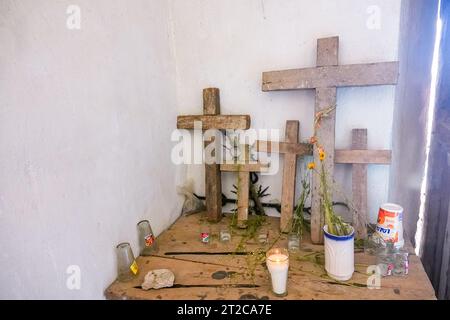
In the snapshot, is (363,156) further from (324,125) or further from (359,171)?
(324,125)

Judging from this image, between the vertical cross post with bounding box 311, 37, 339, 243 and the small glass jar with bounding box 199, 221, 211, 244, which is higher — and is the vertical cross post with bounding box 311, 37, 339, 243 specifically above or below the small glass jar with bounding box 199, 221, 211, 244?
above

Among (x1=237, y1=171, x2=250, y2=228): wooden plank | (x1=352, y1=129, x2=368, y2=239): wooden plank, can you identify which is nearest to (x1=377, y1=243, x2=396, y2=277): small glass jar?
(x1=352, y1=129, x2=368, y2=239): wooden plank

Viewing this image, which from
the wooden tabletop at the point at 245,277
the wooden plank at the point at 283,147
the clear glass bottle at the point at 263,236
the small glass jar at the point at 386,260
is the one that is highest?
the wooden plank at the point at 283,147

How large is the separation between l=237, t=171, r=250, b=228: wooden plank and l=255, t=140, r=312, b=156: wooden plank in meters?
0.13

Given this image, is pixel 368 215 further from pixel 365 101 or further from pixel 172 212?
pixel 172 212

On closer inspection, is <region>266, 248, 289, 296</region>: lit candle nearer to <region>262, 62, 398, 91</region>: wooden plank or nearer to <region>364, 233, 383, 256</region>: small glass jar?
<region>364, 233, 383, 256</region>: small glass jar

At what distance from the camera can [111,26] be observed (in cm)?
89

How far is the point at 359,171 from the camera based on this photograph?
3.63ft

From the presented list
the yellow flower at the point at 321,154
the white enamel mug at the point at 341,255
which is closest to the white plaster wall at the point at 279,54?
the yellow flower at the point at 321,154

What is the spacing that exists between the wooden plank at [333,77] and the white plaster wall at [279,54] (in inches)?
3.2

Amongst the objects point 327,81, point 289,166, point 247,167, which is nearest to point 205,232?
point 247,167

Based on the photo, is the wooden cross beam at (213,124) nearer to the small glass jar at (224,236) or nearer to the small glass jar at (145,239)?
the small glass jar at (224,236)

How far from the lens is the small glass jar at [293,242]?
1.08 m

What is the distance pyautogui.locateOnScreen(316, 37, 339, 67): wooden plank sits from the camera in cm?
106
